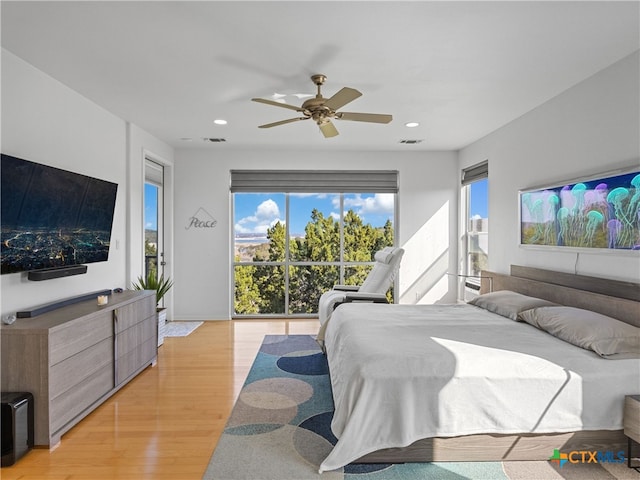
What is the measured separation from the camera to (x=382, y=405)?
201 centimetres

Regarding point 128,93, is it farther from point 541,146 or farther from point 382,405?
point 541,146

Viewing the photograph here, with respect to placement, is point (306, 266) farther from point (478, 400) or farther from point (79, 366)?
point (478, 400)

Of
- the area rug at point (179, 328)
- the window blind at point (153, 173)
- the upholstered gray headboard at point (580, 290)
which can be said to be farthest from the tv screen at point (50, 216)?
the upholstered gray headboard at point (580, 290)

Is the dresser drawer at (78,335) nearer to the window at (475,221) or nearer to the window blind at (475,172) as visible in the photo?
the window at (475,221)

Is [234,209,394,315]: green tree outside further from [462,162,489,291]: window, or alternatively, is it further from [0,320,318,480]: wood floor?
[0,320,318,480]: wood floor

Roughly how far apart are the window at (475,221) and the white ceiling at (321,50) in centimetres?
140

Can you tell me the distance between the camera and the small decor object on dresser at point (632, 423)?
6.44 ft

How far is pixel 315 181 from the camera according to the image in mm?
5746

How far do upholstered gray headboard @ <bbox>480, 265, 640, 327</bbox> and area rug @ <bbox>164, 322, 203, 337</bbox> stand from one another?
381 centimetres

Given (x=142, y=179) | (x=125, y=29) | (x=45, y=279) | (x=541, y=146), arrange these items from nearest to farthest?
1. (x=125, y=29)
2. (x=45, y=279)
3. (x=541, y=146)
4. (x=142, y=179)

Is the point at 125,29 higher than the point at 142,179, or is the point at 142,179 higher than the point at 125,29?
the point at 125,29

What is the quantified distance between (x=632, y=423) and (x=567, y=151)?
2.17m

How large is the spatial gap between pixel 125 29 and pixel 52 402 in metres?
2.23

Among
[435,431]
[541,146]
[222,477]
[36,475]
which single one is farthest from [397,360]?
[541,146]
